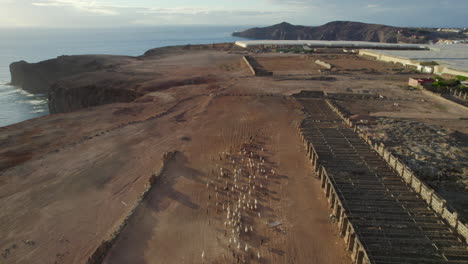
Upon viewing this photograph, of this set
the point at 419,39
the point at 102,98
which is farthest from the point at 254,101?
the point at 419,39

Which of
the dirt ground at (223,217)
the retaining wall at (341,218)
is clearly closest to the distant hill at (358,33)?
the retaining wall at (341,218)

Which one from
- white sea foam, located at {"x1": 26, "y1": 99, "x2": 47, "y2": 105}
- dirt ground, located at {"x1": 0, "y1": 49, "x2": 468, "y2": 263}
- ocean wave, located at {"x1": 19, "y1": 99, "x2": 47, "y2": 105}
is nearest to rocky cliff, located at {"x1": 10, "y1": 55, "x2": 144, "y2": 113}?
ocean wave, located at {"x1": 19, "y1": 99, "x2": 47, "y2": 105}

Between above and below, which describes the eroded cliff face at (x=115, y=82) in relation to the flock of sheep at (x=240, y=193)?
above

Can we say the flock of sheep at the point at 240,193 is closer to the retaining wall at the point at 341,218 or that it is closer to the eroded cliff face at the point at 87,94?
the retaining wall at the point at 341,218

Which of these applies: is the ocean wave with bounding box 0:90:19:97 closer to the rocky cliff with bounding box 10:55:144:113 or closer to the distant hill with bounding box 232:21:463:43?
the rocky cliff with bounding box 10:55:144:113

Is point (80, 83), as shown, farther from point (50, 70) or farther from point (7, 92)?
point (7, 92)

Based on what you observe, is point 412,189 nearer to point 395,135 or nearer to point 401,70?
point 395,135

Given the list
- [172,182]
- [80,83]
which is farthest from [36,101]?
[172,182]
